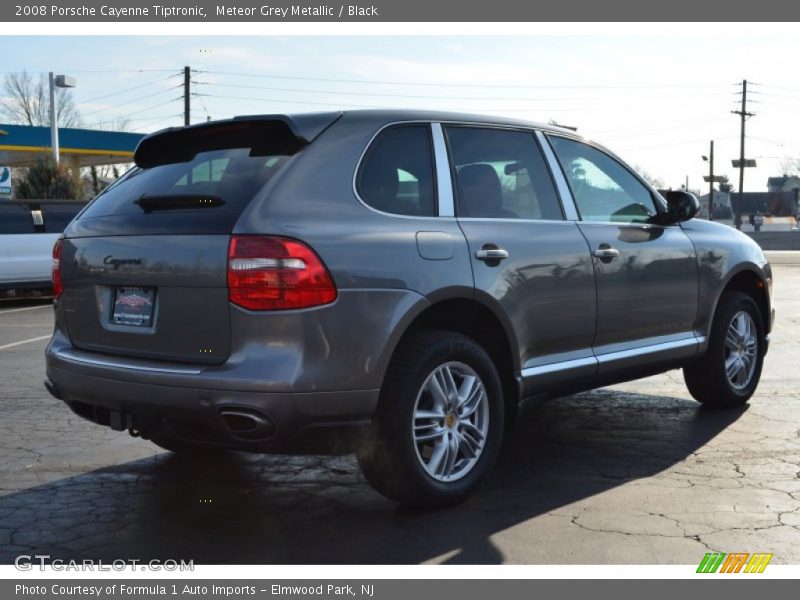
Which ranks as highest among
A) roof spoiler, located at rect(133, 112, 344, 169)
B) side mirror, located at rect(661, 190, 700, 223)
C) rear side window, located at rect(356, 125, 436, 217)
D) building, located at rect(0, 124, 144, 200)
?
building, located at rect(0, 124, 144, 200)

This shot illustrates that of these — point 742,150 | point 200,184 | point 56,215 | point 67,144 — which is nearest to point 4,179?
point 56,215

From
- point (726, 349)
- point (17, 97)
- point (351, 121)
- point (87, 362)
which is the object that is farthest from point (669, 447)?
point (17, 97)

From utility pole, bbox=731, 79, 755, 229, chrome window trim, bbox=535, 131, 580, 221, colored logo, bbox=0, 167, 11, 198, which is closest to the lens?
chrome window trim, bbox=535, 131, 580, 221

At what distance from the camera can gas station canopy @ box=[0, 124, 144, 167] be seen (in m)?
39.6

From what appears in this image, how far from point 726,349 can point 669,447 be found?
4.13ft

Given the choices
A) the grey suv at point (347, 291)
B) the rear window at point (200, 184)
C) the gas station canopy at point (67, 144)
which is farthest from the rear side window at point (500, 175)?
the gas station canopy at point (67, 144)

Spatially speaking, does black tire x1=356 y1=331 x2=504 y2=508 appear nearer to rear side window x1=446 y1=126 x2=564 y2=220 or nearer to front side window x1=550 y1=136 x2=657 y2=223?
rear side window x1=446 y1=126 x2=564 y2=220

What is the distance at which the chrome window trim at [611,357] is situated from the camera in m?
5.09

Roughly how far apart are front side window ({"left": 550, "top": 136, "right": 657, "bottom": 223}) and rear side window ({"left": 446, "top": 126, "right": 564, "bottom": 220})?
0.22 metres

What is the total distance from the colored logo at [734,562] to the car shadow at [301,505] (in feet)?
2.31

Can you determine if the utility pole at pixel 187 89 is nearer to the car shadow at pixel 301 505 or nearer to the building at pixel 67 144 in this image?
the building at pixel 67 144

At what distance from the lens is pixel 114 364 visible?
14.4 feet

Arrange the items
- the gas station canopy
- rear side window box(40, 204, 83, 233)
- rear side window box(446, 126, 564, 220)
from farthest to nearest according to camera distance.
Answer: the gas station canopy → rear side window box(40, 204, 83, 233) → rear side window box(446, 126, 564, 220)

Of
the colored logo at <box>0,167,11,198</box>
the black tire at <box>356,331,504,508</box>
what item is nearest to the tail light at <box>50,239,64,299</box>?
the black tire at <box>356,331,504,508</box>
